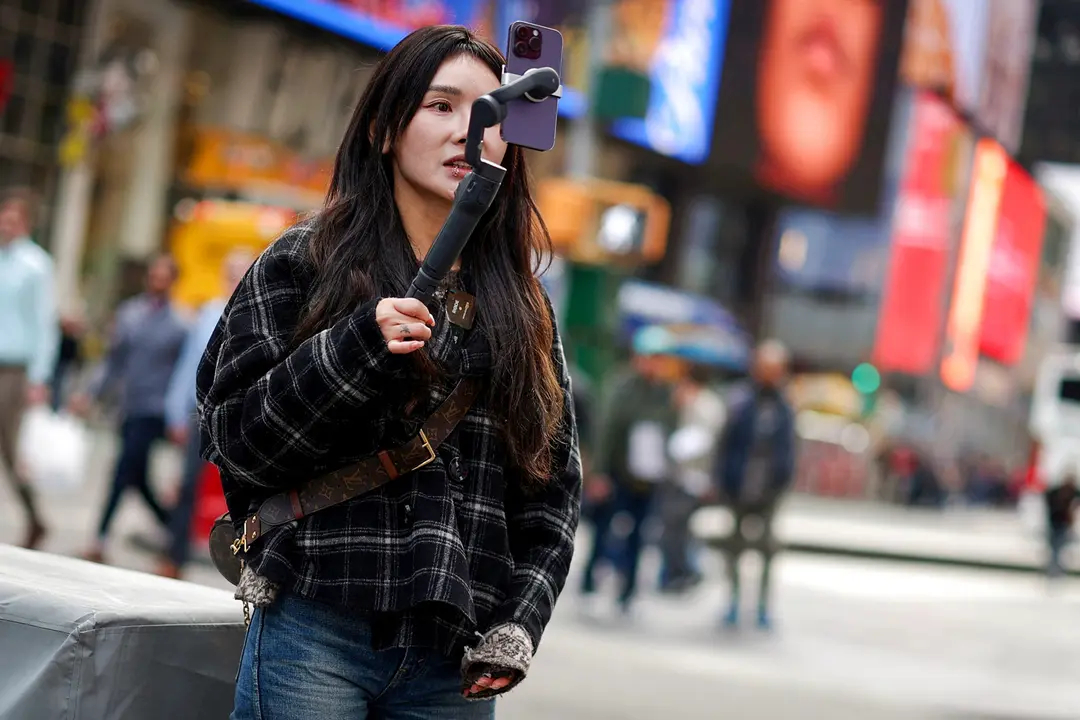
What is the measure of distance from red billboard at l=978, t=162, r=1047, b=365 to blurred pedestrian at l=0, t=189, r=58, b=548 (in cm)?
6104

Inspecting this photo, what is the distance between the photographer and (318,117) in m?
21.7

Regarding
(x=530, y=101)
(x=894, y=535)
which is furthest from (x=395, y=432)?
(x=894, y=535)

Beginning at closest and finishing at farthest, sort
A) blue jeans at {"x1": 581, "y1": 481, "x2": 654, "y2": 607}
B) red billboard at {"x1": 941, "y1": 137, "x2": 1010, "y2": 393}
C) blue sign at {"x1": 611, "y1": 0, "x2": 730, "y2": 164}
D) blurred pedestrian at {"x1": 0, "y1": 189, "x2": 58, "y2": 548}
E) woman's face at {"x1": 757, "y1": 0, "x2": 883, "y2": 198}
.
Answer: blurred pedestrian at {"x1": 0, "y1": 189, "x2": 58, "y2": 548}, blue jeans at {"x1": 581, "y1": 481, "x2": 654, "y2": 607}, blue sign at {"x1": 611, "y1": 0, "x2": 730, "y2": 164}, woman's face at {"x1": 757, "y1": 0, "x2": 883, "y2": 198}, red billboard at {"x1": 941, "y1": 137, "x2": 1010, "y2": 393}

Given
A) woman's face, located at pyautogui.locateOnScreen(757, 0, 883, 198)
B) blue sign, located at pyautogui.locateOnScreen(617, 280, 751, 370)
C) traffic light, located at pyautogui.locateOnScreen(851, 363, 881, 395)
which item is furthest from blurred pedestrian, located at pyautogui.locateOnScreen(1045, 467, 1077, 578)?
traffic light, located at pyautogui.locateOnScreen(851, 363, 881, 395)

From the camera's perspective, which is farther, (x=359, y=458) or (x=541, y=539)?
(x=541, y=539)

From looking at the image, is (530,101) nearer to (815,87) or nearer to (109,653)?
(109,653)

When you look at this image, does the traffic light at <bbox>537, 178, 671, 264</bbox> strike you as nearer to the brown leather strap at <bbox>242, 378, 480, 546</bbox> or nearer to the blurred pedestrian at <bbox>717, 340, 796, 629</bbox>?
the blurred pedestrian at <bbox>717, 340, 796, 629</bbox>

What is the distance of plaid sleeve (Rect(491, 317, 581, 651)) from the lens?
2570 millimetres

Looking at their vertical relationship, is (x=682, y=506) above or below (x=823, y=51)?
below

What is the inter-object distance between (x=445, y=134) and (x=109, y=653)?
1.08 meters

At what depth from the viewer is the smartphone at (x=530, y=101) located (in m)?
2.37

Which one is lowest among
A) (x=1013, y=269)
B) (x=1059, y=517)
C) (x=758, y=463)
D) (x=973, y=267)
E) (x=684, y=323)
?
(x=1059, y=517)

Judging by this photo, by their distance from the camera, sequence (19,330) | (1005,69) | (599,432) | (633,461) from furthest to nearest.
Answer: (1005,69)
(599,432)
(633,461)
(19,330)

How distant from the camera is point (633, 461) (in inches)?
473
